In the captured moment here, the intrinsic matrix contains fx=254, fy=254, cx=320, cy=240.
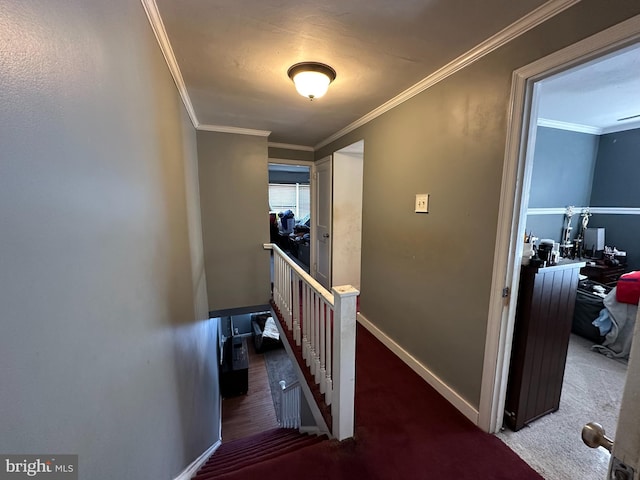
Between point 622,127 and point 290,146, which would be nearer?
point 622,127

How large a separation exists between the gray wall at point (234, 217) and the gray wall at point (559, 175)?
3563 mm

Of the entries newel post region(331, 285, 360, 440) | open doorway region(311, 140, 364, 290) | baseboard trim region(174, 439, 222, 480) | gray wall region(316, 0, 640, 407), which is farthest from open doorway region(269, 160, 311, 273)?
newel post region(331, 285, 360, 440)

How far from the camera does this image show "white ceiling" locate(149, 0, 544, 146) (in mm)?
1219

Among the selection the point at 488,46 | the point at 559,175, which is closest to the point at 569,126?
the point at 559,175

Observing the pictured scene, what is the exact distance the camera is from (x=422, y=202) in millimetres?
2014

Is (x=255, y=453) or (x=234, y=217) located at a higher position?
(x=234, y=217)

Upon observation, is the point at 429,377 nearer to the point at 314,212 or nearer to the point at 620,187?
the point at 314,212

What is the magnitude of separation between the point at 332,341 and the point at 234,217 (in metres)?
2.20

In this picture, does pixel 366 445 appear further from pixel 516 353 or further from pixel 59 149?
pixel 59 149

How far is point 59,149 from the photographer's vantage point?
0.61m

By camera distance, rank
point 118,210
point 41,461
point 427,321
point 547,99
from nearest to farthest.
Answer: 1. point 41,461
2. point 118,210
3. point 427,321
4. point 547,99

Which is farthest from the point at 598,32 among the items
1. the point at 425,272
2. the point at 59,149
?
the point at 59,149

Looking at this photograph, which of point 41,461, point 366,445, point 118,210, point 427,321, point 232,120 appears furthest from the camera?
point 232,120

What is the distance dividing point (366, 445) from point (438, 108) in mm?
2251
